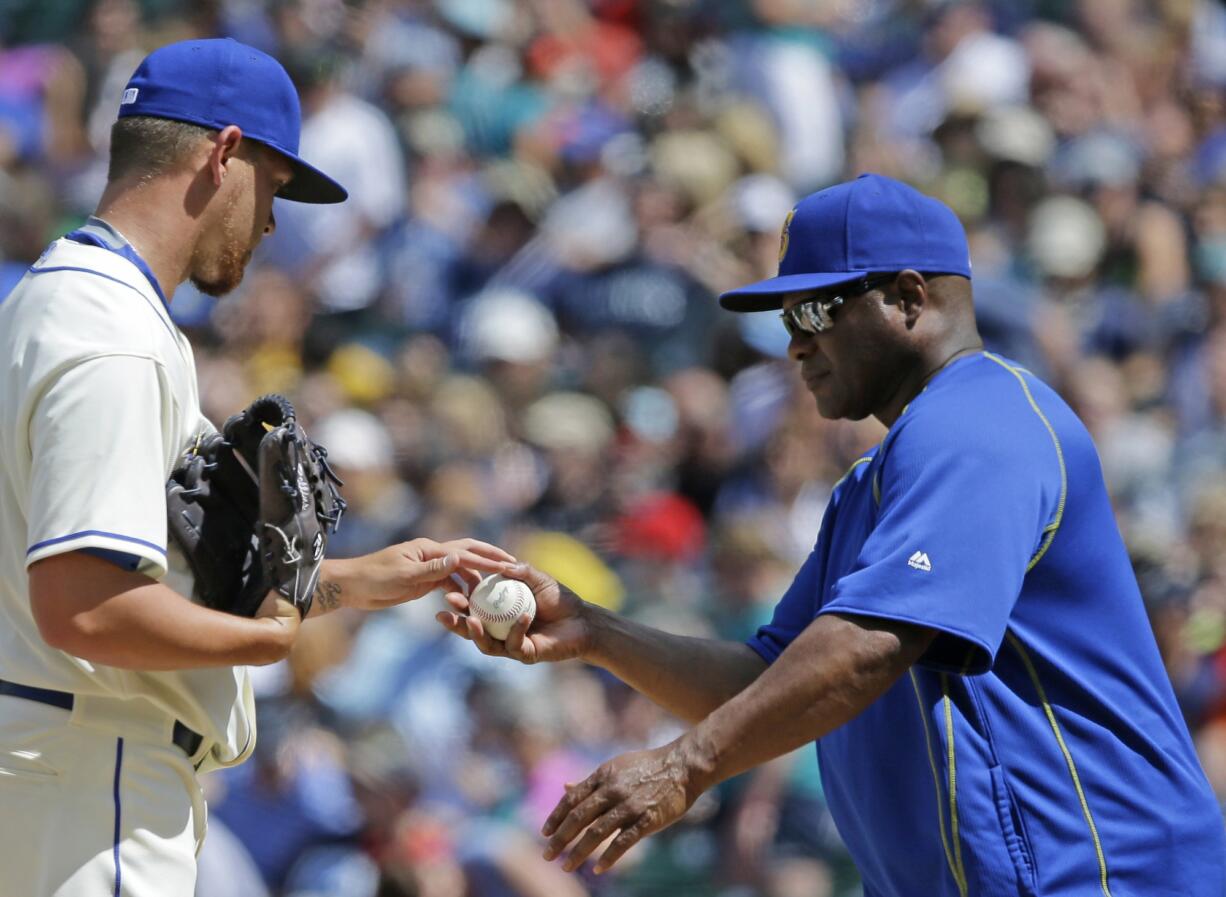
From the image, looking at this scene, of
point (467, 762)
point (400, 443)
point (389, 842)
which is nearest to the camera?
point (389, 842)

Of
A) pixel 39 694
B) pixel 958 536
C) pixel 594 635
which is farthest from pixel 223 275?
pixel 958 536

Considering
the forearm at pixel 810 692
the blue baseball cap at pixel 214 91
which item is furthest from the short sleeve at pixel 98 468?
the forearm at pixel 810 692

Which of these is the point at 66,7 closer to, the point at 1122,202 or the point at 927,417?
the point at 1122,202

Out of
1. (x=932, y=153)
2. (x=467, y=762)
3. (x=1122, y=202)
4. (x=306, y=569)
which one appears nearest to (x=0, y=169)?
(x=467, y=762)


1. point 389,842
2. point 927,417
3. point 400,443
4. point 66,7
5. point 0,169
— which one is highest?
point 927,417

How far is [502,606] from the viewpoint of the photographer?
3971 millimetres

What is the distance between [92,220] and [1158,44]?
9109 mm

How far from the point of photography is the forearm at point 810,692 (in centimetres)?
314

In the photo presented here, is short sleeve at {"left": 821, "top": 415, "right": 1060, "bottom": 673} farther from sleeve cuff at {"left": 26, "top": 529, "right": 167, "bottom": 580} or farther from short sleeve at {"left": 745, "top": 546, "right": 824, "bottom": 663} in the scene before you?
sleeve cuff at {"left": 26, "top": 529, "right": 167, "bottom": 580}

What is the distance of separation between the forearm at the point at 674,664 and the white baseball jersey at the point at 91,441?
3.60 ft

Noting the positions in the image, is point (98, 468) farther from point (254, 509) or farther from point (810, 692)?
point (810, 692)

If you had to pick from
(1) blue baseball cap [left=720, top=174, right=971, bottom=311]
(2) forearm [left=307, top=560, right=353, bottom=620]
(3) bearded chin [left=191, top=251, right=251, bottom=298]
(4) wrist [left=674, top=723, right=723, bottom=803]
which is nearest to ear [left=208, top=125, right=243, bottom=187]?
(3) bearded chin [left=191, top=251, right=251, bottom=298]

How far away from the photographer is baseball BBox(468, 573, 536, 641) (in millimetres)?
3967

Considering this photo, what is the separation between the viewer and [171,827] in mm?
3156
